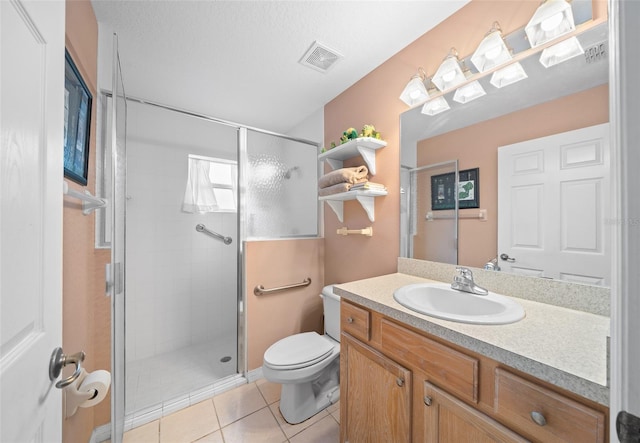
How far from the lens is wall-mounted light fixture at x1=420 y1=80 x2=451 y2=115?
135cm

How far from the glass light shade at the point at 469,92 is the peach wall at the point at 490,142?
15cm

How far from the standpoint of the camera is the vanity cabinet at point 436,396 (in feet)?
1.89

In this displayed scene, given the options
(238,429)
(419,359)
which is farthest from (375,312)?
(238,429)

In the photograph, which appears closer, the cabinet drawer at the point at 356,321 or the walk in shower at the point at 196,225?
the cabinet drawer at the point at 356,321

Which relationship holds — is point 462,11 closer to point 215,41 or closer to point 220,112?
point 215,41

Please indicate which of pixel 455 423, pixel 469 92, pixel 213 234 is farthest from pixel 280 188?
pixel 455 423

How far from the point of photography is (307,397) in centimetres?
151

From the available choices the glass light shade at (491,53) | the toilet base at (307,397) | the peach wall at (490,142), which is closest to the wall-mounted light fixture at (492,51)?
the glass light shade at (491,53)

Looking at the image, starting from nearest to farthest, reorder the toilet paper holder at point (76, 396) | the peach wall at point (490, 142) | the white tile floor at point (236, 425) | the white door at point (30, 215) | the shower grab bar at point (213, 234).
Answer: the white door at point (30, 215), the toilet paper holder at point (76, 396), the peach wall at point (490, 142), the white tile floor at point (236, 425), the shower grab bar at point (213, 234)

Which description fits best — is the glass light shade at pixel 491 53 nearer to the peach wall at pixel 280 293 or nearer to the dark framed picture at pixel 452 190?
the dark framed picture at pixel 452 190

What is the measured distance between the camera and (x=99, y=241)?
119 centimetres

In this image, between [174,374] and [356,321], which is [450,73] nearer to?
[356,321]

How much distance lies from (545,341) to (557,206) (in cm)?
58

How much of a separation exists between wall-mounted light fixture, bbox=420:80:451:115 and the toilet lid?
1.58m
